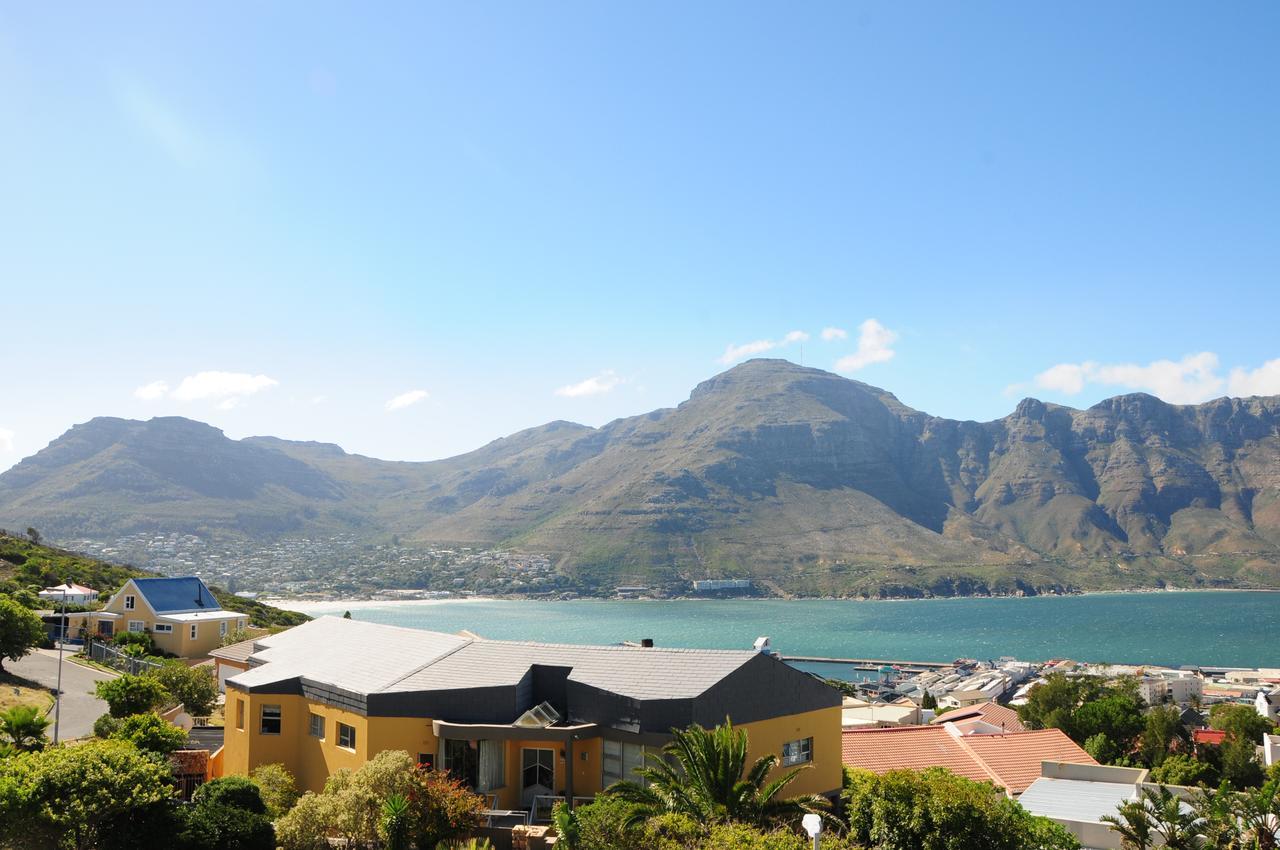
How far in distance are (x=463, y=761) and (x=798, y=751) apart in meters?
7.60

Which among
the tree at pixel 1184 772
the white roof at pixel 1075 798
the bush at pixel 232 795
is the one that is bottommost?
the tree at pixel 1184 772

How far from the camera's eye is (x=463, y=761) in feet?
63.1

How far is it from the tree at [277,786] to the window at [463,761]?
146 inches

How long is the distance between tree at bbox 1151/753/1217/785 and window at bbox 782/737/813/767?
1681 cm

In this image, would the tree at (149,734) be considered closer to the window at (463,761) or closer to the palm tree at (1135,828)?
the window at (463,761)

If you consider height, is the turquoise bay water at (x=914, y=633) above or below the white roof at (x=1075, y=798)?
below

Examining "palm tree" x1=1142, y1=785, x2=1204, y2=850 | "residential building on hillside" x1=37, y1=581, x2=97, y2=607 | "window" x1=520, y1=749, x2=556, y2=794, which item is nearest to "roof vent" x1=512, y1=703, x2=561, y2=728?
"window" x1=520, y1=749, x2=556, y2=794

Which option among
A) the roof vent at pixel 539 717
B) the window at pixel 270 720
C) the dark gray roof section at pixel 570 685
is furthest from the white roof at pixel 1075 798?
the window at pixel 270 720

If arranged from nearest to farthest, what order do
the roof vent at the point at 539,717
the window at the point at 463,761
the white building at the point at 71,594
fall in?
the window at the point at 463,761
the roof vent at the point at 539,717
the white building at the point at 71,594

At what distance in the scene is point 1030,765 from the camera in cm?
2888

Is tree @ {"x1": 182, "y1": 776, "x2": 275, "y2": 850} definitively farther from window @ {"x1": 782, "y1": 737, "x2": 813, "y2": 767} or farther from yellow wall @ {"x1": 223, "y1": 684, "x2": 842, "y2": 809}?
window @ {"x1": 782, "y1": 737, "x2": 813, "y2": 767}

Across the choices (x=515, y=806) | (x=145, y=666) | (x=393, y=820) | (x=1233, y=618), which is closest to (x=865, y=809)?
(x=515, y=806)

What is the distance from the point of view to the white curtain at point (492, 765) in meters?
19.0

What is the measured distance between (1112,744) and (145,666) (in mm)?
43485
